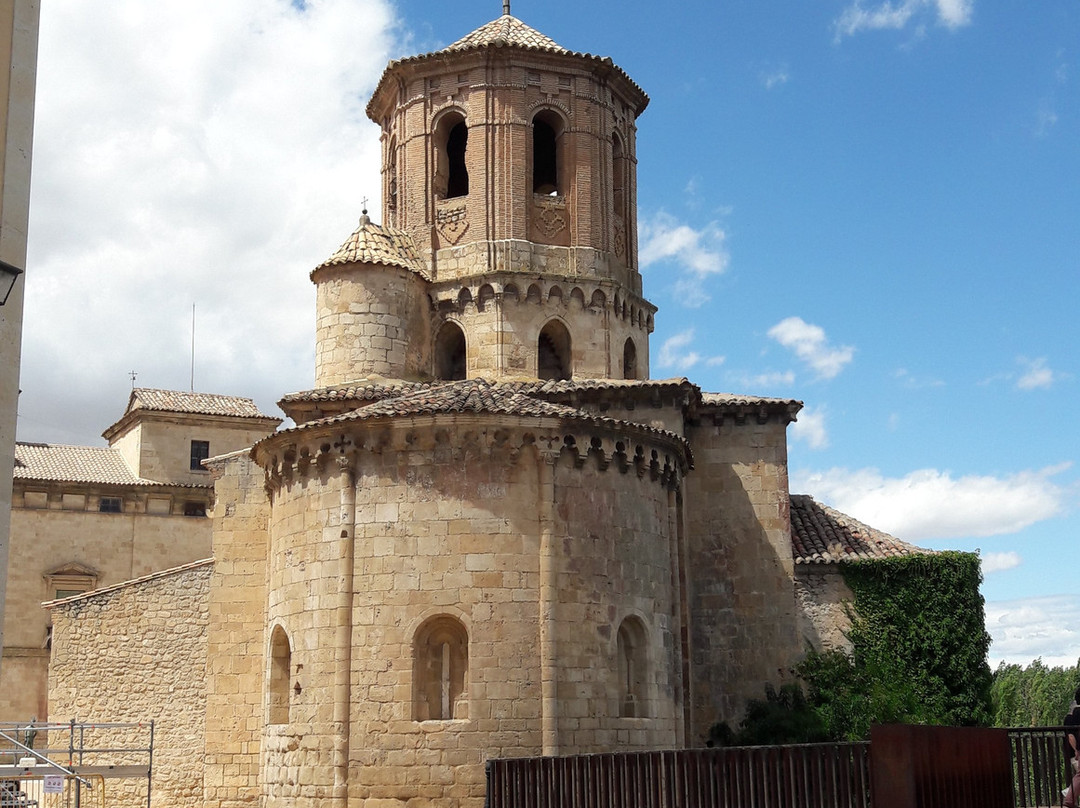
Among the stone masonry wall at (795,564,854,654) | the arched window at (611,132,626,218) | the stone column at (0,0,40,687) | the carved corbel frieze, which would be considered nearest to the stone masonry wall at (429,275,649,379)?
the carved corbel frieze

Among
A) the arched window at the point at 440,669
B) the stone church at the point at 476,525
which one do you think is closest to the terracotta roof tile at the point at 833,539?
the stone church at the point at 476,525

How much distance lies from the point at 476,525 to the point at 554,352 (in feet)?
26.3

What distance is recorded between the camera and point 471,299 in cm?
2395

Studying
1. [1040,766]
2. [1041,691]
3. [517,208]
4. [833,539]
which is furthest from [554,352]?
[1041,691]

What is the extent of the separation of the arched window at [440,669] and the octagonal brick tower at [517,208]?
7255mm

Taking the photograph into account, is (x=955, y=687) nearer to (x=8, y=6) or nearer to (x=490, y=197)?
(x=490, y=197)

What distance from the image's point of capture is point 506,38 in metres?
25.2

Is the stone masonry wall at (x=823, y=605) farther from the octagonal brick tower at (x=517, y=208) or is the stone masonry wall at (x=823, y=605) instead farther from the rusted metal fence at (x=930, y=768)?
the rusted metal fence at (x=930, y=768)

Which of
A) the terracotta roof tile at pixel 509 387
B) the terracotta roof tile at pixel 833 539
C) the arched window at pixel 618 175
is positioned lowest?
the terracotta roof tile at pixel 833 539

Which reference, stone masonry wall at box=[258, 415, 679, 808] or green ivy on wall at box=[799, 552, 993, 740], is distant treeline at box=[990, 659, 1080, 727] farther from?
stone masonry wall at box=[258, 415, 679, 808]

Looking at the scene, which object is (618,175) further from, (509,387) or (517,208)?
(509,387)

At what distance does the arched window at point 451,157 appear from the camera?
25172 mm

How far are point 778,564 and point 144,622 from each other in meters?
11.5

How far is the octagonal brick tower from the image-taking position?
78.4 ft
